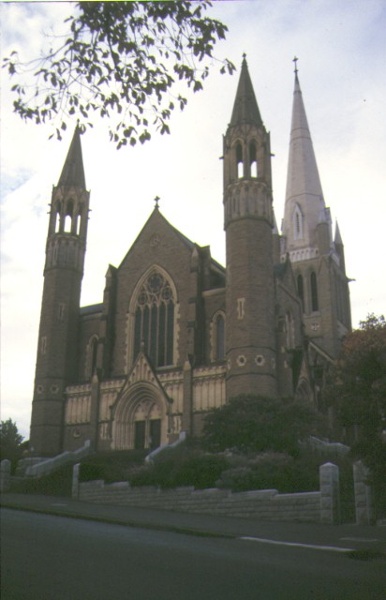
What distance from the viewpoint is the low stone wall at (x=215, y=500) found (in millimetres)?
17703

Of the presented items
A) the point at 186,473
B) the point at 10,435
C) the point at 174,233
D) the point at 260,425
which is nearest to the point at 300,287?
the point at 174,233

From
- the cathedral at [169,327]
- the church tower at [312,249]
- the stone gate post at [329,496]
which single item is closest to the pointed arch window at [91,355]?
the cathedral at [169,327]

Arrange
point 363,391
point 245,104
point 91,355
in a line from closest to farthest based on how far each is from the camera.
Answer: point 363,391
point 245,104
point 91,355

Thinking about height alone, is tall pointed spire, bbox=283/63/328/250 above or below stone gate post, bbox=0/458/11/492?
above

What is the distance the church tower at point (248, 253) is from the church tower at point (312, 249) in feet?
69.9

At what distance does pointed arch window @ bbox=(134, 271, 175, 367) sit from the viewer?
3788 cm

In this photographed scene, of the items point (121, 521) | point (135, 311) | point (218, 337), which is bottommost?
point (121, 521)

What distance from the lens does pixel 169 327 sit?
38.2m

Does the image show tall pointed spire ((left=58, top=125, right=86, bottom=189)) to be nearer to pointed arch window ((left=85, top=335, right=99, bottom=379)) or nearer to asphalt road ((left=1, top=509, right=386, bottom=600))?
pointed arch window ((left=85, top=335, right=99, bottom=379))

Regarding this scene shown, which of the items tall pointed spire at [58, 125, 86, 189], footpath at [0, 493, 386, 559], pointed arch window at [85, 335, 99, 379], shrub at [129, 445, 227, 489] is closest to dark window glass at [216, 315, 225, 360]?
pointed arch window at [85, 335, 99, 379]

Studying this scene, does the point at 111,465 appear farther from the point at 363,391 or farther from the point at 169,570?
the point at 169,570

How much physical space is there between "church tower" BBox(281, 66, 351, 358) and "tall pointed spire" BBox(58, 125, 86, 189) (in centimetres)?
2254

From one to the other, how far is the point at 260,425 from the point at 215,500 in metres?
6.93

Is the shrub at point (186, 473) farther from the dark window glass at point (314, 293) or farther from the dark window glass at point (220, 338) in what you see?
the dark window glass at point (314, 293)
